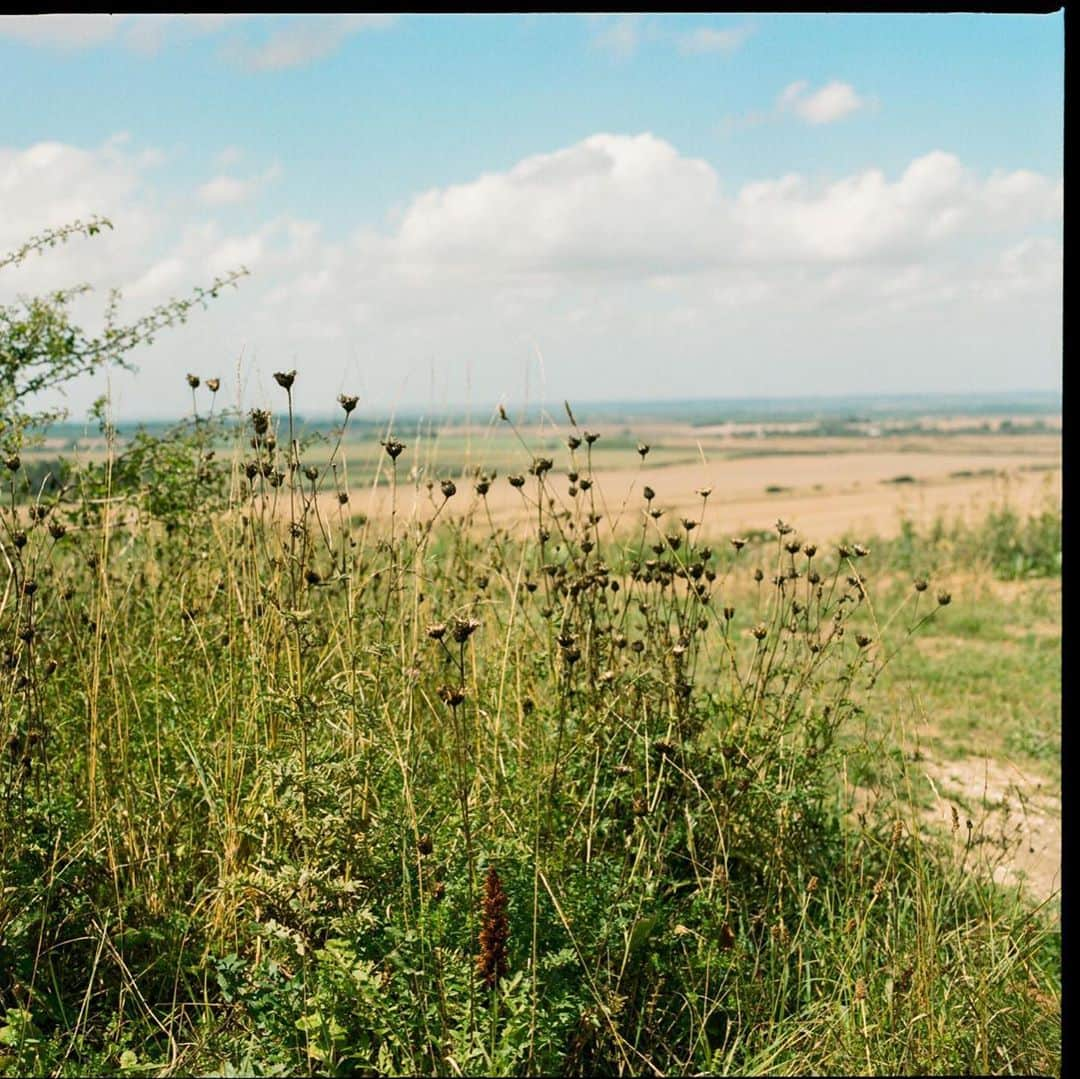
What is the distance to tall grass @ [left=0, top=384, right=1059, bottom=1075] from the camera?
2.41 metres

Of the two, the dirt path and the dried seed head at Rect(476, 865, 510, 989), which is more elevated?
the dried seed head at Rect(476, 865, 510, 989)

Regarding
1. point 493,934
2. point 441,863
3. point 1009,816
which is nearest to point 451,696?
point 493,934

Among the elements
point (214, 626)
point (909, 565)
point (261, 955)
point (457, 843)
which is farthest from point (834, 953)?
point (909, 565)

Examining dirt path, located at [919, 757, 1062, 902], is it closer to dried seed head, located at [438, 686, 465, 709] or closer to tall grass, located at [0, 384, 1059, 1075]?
tall grass, located at [0, 384, 1059, 1075]

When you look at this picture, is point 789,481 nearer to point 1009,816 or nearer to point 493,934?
point 1009,816

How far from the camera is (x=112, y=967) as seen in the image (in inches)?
108

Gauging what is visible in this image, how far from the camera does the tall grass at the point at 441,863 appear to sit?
2.41 metres

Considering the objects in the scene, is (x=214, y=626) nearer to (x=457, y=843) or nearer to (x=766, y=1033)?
(x=457, y=843)

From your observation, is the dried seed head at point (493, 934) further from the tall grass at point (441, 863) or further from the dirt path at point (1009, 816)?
the dirt path at point (1009, 816)

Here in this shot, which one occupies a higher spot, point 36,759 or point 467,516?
point 467,516

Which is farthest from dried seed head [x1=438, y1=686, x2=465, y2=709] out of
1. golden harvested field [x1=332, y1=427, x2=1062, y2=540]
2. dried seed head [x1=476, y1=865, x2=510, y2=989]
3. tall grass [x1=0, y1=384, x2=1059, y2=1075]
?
golden harvested field [x1=332, y1=427, x2=1062, y2=540]

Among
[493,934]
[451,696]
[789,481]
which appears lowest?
[789,481]

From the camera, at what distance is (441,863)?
266 cm

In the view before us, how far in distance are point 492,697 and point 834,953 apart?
1.22m
